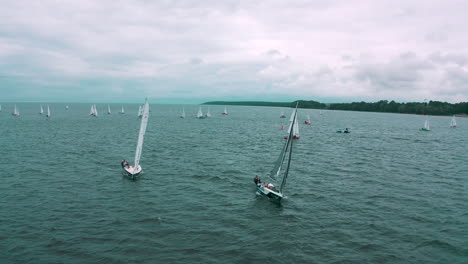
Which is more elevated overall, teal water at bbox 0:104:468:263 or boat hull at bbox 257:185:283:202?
boat hull at bbox 257:185:283:202

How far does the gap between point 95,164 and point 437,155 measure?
71495 millimetres

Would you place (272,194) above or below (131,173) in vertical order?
below

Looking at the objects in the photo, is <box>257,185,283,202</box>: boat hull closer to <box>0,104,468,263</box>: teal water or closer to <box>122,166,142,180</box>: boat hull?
<box>0,104,468,263</box>: teal water

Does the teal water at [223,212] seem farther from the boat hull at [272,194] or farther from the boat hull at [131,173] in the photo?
the boat hull at [131,173]

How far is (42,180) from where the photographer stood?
1590 inches

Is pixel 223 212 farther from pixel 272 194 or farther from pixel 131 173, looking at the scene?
pixel 131 173

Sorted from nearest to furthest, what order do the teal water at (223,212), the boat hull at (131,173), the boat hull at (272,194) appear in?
→ 1. the teal water at (223,212)
2. the boat hull at (272,194)
3. the boat hull at (131,173)

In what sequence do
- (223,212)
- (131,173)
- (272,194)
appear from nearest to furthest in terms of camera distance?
(223,212) → (272,194) → (131,173)

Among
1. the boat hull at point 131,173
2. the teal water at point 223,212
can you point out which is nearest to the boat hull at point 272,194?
the teal water at point 223,212

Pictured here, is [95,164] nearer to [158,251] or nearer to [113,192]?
[113,192]

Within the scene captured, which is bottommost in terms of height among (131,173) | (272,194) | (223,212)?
(223,212)

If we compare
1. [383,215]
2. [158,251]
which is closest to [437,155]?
[383,215]

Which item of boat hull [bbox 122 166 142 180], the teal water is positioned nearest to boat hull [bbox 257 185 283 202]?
the teal water

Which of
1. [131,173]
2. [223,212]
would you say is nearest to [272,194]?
[223,212]
